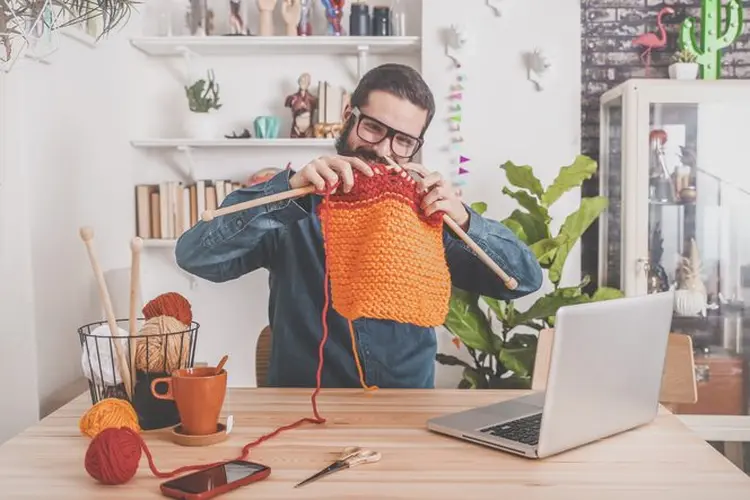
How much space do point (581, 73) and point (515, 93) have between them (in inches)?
12.7

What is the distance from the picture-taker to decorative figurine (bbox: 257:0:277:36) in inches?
127

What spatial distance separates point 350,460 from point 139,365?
0.41 meters

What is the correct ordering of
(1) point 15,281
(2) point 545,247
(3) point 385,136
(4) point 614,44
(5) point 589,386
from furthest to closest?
1. (4) point 614,44
2. (2) point 545,247
3. (1) point 15,281
4. (3) point 385,136
5. (5) point 589,386

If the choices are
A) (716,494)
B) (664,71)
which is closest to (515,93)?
(664,71)

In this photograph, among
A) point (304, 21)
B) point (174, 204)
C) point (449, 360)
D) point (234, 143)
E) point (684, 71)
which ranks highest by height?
point (304, 21)

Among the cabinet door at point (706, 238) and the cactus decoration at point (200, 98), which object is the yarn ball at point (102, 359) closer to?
the cactus decoration at point (200, 98)

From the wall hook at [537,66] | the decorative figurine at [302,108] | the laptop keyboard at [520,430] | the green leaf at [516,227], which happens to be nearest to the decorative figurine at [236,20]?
the decorative figurine at [302,108]

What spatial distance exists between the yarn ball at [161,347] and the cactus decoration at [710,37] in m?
2.62

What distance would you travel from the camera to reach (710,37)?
3.14 metres

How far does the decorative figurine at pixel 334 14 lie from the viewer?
3.19m

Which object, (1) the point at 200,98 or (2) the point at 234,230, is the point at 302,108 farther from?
(2) the point at 234,230

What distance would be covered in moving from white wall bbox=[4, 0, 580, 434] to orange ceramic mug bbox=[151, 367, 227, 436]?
1.66 meters

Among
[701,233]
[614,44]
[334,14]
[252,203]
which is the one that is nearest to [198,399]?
[252,203]

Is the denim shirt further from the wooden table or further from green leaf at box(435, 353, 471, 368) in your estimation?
green leaf at box(435, 353, 471, 368)
